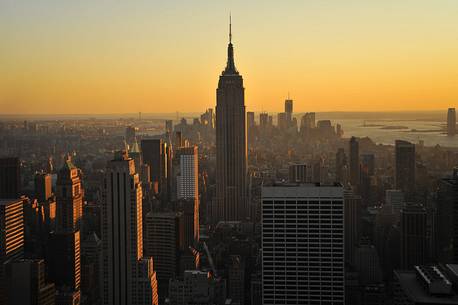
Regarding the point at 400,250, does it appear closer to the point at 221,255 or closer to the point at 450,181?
the point at 450,181

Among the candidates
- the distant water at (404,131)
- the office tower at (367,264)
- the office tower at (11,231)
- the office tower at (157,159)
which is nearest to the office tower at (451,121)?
the distant water at (404,131)

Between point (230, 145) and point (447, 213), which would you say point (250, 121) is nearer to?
point (230, 145)

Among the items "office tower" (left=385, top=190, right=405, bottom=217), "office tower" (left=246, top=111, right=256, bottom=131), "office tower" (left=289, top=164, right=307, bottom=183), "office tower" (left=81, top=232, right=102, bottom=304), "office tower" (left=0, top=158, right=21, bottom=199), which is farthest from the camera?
"office tower" (left=246, top=111, right=256, bottom=131)

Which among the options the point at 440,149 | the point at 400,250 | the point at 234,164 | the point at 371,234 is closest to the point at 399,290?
the point at 440,149

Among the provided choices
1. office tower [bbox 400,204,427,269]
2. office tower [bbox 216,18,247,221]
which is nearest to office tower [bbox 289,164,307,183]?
office tower [bbox 400,204,427,269]

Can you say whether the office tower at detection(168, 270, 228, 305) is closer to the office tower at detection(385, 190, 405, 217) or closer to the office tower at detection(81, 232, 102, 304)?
the office tower at detection(81, 232, 102, 304)

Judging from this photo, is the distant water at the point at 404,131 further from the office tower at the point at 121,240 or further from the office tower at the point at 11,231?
the office tower at the point at 11,231
